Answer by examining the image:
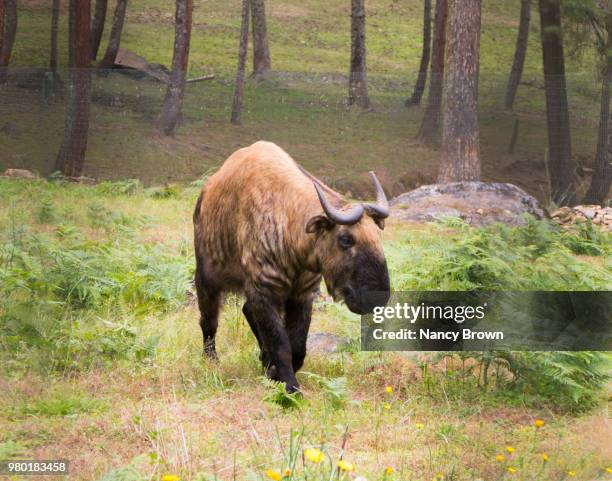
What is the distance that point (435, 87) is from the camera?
2269 centimetres

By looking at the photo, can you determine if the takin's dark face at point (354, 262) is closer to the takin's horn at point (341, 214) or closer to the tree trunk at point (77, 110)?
the takin's horn at point (341, 214)

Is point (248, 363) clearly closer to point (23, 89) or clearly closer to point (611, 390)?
point (611, 390)

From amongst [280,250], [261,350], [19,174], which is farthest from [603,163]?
[280,250]

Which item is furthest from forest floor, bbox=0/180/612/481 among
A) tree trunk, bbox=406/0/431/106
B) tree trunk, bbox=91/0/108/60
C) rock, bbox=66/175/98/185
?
tree trunk, bbox=91/0/108/60

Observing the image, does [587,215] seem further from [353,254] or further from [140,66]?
[140,66]

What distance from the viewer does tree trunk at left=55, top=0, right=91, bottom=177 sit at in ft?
64.7

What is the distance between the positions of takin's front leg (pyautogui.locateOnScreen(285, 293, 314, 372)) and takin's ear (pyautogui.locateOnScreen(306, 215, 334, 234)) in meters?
0.80

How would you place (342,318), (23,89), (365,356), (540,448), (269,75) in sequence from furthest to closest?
(269,75) → (23,89) → (342,318) → (365,356) → (540,448)

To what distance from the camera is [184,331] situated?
8266 mm

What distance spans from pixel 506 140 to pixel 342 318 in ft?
54.2

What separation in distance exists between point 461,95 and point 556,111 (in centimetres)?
309

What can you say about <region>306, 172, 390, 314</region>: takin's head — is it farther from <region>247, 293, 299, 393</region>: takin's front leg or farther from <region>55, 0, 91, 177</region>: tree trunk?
<region>55, 0, 91, 177</region>: tree trunk

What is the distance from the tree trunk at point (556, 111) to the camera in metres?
20.0

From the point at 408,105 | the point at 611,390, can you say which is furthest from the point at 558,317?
the point at 408,105
